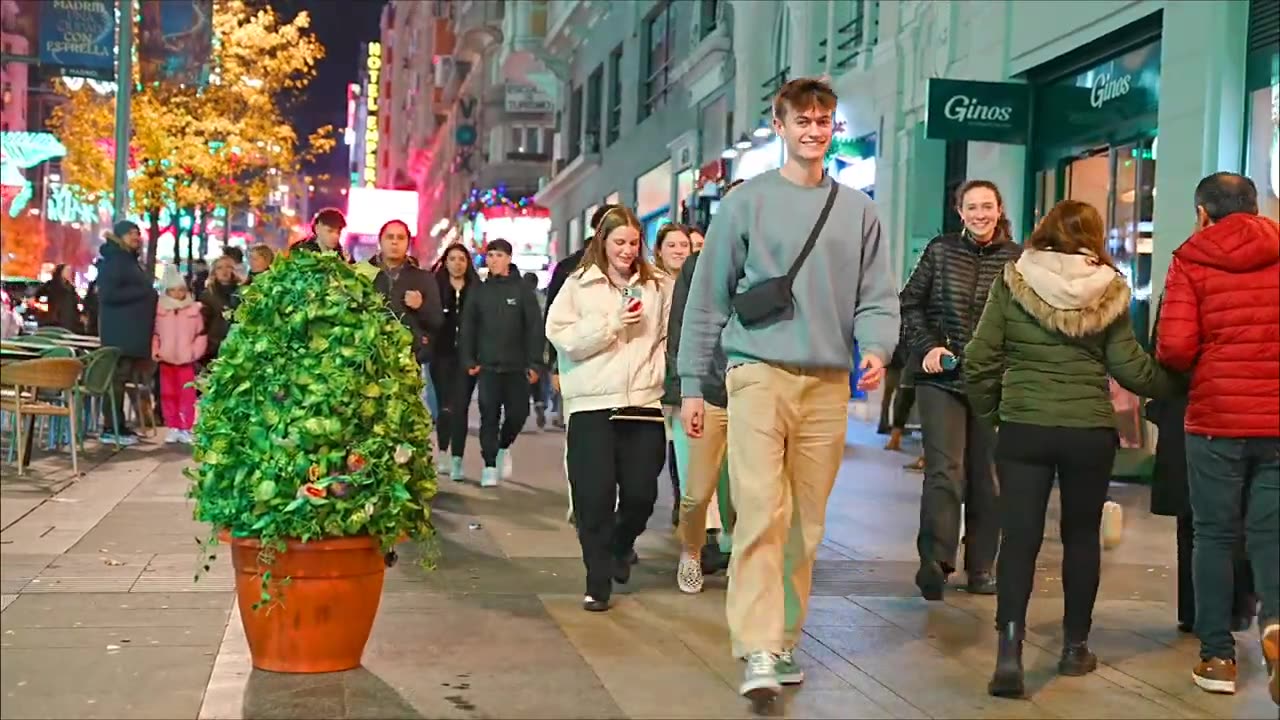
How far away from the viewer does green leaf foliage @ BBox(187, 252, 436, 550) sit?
541cm

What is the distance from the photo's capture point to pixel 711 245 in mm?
5531

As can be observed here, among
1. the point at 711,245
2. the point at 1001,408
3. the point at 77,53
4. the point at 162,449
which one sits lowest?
the point at 162,449

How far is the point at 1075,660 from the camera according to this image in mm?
5902

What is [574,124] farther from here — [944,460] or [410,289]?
[944,460]

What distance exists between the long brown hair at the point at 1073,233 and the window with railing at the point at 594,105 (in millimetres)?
35845

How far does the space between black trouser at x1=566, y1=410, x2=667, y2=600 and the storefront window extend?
260 inches

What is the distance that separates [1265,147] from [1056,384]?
294 inches

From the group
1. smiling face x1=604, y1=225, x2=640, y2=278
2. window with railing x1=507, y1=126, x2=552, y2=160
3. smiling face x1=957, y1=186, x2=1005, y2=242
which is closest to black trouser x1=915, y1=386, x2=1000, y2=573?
smiling face x1=957, y1=186, x2=1005, y2=242

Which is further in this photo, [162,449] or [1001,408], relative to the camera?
[162,449]

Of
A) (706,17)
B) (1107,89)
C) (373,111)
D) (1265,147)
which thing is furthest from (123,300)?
(373,111)

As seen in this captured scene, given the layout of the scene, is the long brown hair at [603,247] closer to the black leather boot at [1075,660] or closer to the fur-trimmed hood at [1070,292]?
the fur-trimmed hood at [1070,292]

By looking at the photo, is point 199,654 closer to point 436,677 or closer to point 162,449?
point 436,677

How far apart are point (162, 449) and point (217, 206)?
26.0 metres

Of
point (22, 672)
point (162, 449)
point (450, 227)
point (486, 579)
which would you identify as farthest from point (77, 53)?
point (450, 227)
